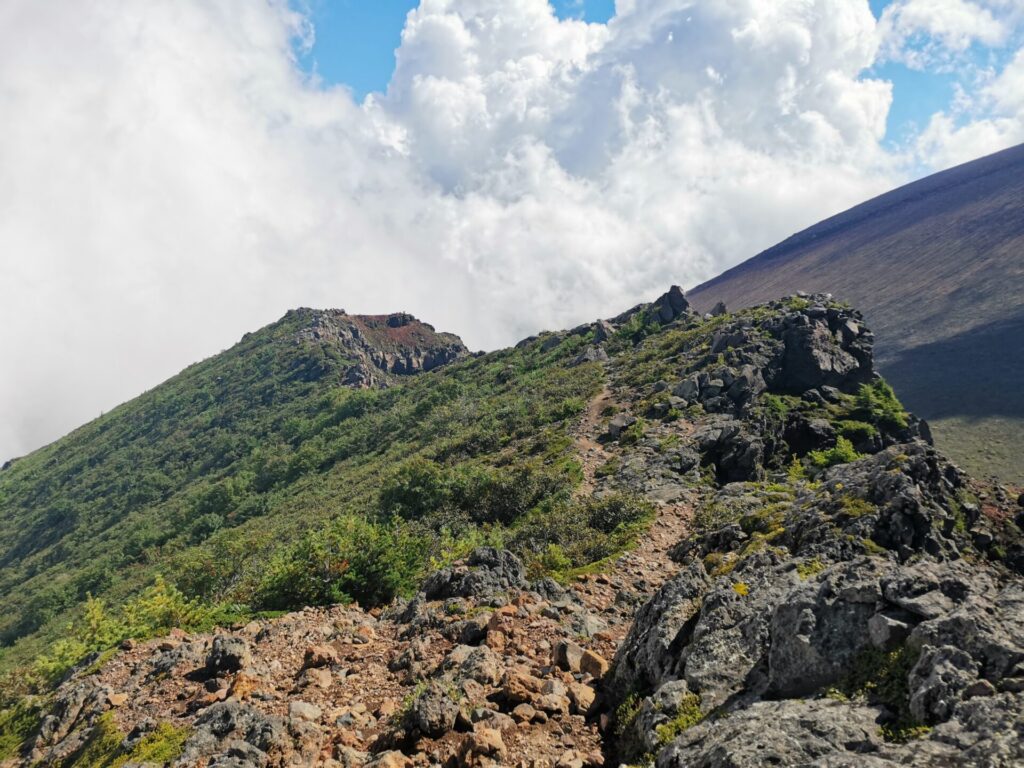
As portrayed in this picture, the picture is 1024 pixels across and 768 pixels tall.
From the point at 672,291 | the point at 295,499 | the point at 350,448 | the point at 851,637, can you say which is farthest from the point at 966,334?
the point at 851,637

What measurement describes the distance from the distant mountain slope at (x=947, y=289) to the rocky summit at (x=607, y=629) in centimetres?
5057

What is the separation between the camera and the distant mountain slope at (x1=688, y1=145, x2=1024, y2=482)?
72.4 metres

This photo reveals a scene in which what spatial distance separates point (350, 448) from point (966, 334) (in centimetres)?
9808

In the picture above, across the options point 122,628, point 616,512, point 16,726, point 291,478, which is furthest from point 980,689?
point 291,478

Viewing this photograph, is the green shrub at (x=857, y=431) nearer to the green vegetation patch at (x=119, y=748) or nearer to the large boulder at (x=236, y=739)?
the large boulder at (x=236, y=739)

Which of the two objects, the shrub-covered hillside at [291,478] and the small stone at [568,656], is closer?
the small stone at [568,656]

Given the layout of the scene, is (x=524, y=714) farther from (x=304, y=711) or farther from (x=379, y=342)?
(x=379, y=342)

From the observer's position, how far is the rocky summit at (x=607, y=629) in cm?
638

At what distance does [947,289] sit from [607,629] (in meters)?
132

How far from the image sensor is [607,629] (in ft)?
45.4

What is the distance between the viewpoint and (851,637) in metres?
7.11

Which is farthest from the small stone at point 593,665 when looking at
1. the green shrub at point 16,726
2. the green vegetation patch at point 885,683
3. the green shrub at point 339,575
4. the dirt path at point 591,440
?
the dirt path at point 591,440

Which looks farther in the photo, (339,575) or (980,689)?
(339,575)

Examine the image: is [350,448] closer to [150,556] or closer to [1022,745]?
[150,556]
